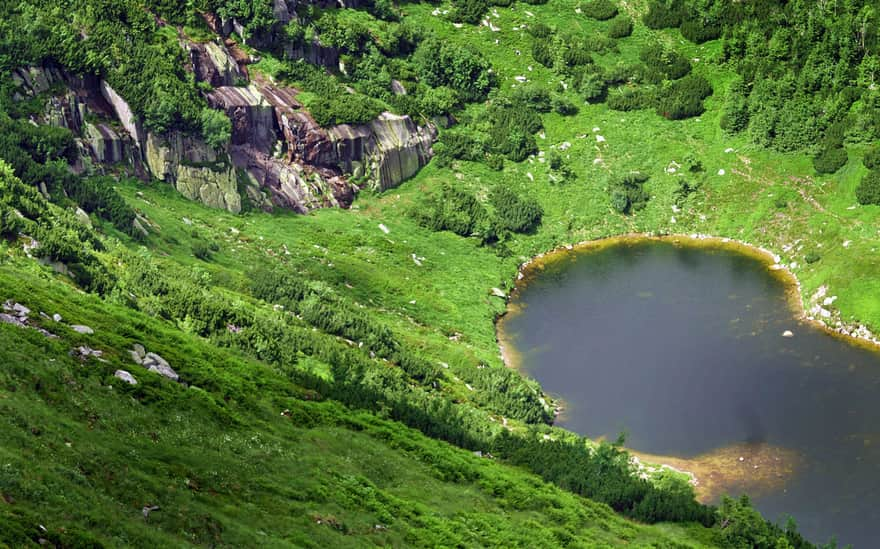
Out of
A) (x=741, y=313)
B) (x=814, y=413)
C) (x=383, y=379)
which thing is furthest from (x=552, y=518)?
(x=741, y=313)

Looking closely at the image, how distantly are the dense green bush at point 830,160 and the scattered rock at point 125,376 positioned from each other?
93.8m

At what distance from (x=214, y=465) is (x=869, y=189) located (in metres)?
90.4

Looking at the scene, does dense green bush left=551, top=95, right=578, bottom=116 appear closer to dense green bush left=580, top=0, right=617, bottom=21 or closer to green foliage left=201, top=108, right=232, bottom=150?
dense green bush left=580, top=0, right=617, bottom=21

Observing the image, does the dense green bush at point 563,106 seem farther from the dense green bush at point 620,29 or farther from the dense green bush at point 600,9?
the dense green bush at point 600,9

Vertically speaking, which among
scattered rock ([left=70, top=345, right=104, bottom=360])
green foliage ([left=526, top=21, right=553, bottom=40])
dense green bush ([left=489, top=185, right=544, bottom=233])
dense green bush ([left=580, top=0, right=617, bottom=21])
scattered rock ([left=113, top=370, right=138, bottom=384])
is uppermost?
dense green bush ([left=580, top=0, right=617, bottom=21])

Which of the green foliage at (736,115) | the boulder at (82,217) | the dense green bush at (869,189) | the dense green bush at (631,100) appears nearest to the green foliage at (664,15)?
the dense green bush at (631,100)

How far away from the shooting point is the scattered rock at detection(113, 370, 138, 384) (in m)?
47.9

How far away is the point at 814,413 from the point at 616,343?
68.3 ft

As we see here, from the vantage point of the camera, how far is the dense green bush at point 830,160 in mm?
118000

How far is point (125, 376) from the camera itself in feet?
158

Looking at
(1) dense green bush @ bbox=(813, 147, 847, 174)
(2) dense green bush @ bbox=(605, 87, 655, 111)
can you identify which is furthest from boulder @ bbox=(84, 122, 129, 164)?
(1) dense green bush @ bbox=(813, 147, 847, 174)

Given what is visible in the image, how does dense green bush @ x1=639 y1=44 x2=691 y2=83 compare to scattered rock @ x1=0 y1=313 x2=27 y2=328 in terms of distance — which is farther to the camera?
dense green bush @ x1=639 y1=44 x2=691 y2=83

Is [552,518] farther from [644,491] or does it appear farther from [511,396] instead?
[511,396]

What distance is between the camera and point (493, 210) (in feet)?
403
